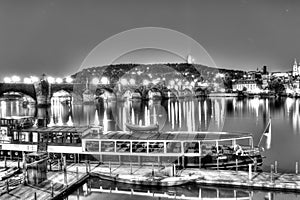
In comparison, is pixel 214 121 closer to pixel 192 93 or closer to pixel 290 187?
pixel 290 187

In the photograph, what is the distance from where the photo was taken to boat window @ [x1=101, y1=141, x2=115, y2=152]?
26.8 m

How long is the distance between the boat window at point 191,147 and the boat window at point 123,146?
153 inches

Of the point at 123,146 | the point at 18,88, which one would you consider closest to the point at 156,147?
the point at 123,146

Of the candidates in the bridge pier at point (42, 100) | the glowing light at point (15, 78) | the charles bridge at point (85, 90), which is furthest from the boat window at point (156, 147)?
the glowing light at point (15, 78)

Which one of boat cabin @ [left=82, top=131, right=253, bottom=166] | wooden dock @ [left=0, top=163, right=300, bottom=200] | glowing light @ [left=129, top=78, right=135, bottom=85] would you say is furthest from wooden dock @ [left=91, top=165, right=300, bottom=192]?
glowing light @ [left=129, top=78, right=135, bottom=85]

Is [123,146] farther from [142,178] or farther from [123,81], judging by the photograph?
[123,81]

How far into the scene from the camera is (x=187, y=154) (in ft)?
83.5

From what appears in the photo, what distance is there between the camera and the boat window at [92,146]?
88.4 ft

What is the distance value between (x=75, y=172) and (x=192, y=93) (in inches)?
6954

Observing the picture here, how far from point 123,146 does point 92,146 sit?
7.02 feet

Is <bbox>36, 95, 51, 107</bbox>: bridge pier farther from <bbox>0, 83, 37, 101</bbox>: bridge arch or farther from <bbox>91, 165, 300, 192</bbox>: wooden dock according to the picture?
<bbox>91, 165, 300, 192</bbox>: wooden dock

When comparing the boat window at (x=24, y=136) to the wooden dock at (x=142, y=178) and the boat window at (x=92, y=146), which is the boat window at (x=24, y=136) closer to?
the wooden dock at (x=142, y=178)

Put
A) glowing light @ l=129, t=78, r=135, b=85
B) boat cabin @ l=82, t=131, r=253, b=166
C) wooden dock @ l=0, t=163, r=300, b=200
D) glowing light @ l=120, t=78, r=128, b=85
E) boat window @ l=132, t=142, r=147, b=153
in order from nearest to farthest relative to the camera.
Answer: wooden dock @ l=0, t=163, r=300, b=200
boat cabin @ l=82, t=131, r=253, b=166
boat window @ l=132, t=142, r=147, b=153
glowing light @ l=120, t=78, r=128, b=85
glowing light @ l=129, t=78, r=135, b=85

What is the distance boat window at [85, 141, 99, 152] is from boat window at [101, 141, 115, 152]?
0.44 metres
